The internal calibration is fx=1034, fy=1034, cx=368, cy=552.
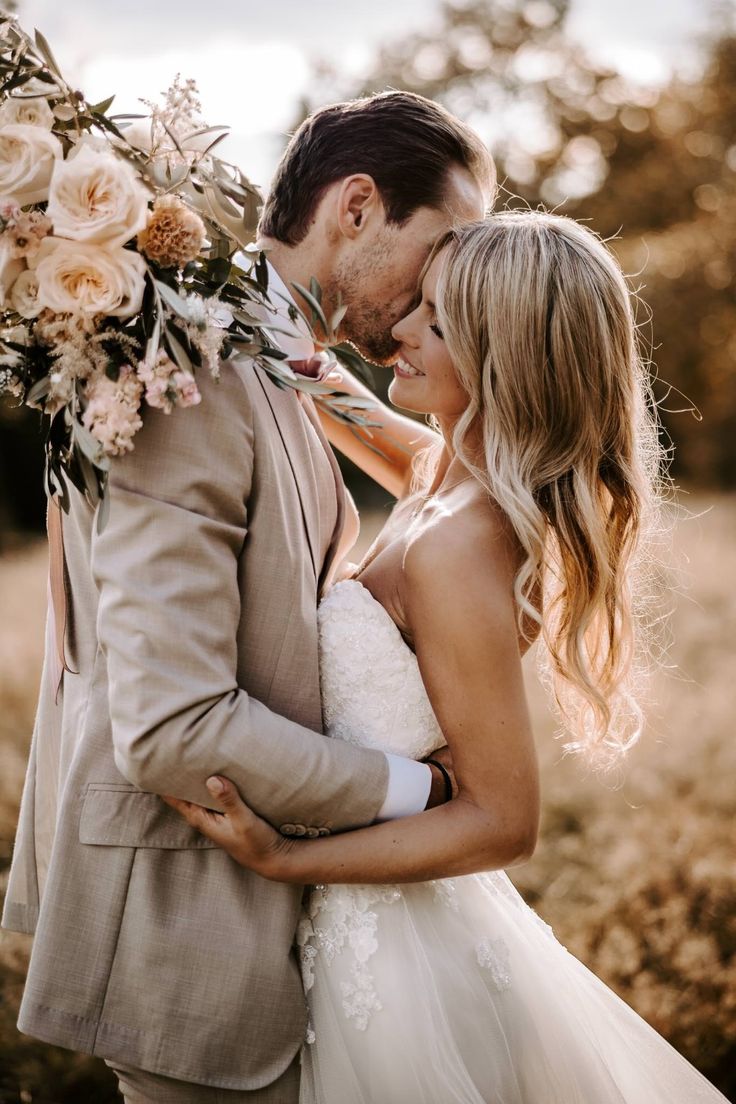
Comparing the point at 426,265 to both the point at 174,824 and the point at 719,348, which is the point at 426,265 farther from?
the point at 719,348

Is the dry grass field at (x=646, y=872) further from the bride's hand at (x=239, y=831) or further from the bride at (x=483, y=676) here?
the bride's hand at (x=239, y=831)

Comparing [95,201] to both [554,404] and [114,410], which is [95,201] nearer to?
[114,410]

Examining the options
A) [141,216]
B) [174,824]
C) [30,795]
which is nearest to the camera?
[141,216]

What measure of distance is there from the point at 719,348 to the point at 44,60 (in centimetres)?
2398

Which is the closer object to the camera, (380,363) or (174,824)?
(174,824)

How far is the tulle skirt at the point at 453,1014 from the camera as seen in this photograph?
2166 mm

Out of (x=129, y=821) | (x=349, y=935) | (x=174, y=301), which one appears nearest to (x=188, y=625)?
(x=129, y=821)

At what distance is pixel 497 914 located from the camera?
8.10 feet

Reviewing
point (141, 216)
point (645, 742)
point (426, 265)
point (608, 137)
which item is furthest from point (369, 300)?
point (608, 137)

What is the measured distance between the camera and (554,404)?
8.41ft

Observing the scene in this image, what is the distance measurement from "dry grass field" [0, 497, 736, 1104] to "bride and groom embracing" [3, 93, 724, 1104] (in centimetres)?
87

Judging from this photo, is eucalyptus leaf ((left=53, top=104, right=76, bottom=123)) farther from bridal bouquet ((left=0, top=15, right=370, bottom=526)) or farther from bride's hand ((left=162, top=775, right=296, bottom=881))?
bride's hand ((left=162, top=775, right=296, bottom=881))

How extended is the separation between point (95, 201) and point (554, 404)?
4.03ft

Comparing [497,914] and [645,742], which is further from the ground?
[497,914]
